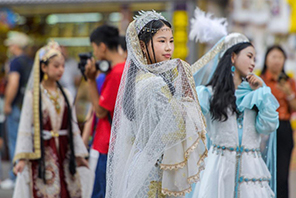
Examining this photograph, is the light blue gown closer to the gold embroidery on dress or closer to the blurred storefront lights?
the gold embroidery on dress

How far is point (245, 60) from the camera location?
4.41 m

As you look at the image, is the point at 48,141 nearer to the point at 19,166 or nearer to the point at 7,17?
the point at 19,166

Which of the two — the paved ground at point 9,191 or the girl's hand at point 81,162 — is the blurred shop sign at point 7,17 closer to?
the paved ground at point 9,191

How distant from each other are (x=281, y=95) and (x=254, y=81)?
2.04m

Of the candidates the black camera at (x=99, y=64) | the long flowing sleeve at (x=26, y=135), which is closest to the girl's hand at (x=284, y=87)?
the black camera at (x=99, y=64)

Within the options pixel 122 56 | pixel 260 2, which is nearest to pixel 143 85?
pixel 122 56

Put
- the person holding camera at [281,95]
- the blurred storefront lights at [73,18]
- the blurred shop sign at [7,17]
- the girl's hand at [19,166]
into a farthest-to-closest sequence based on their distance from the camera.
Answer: the blurred storefront lights at [73,18], the blurred shop sign at [7,17], the person holding camera at [281,95], the girl's hand at [19,166]

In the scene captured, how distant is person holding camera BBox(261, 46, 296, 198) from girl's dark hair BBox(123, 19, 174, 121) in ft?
9.27

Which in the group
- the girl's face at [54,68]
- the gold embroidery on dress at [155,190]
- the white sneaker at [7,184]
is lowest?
the white sneaker at [7,184]

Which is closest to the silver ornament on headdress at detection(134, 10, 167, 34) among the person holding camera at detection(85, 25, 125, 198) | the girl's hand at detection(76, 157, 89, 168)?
the person holding camera at detection(85, 25, 125, 198)

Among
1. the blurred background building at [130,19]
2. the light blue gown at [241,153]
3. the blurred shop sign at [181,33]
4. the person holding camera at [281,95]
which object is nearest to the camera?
the light blue gown at [241,153]

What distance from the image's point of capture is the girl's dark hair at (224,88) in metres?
4.32

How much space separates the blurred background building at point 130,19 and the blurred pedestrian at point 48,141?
213 inches

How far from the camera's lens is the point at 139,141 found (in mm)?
3438
